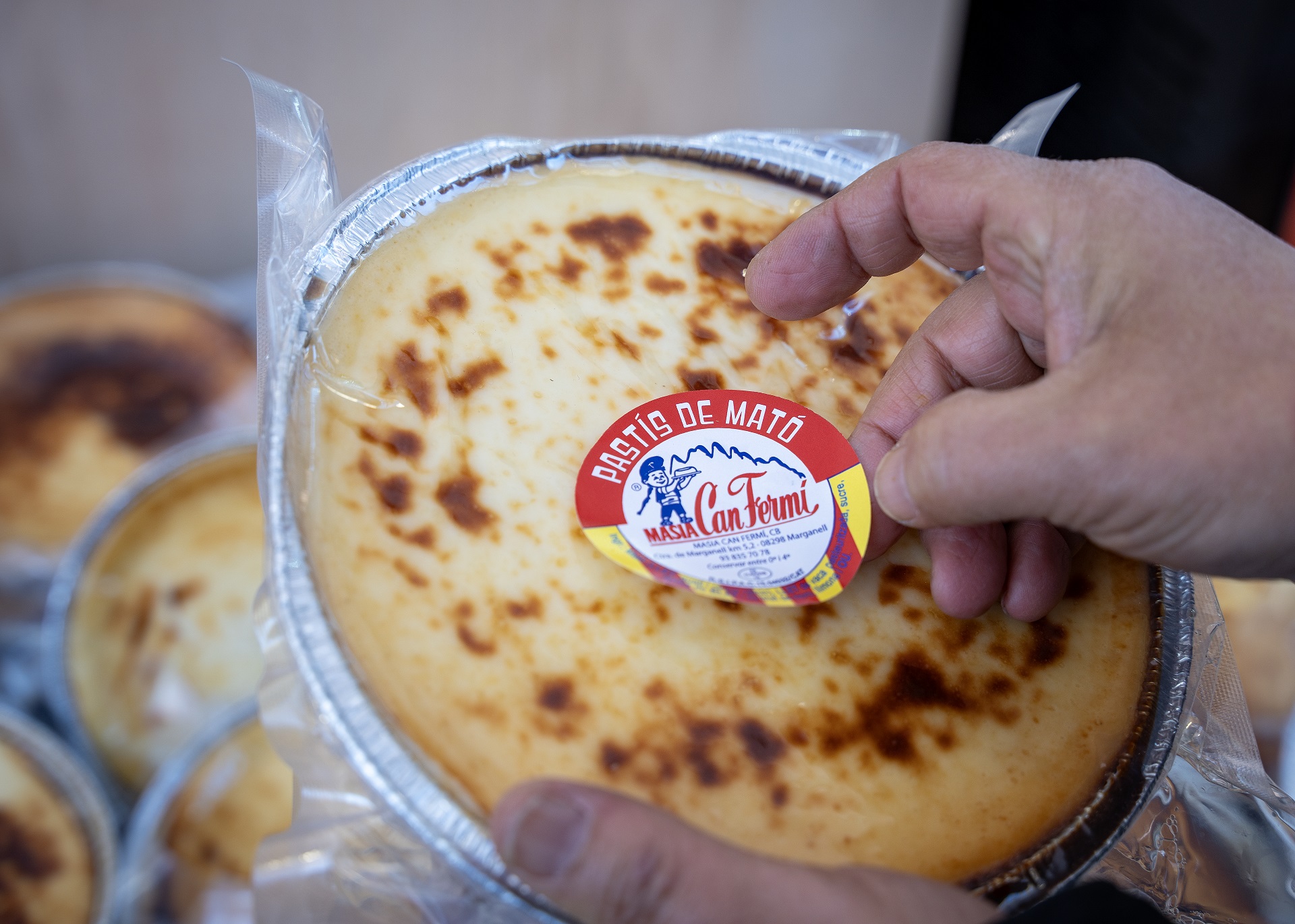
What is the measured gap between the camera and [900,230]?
86 centimetres

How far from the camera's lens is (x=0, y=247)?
157cm

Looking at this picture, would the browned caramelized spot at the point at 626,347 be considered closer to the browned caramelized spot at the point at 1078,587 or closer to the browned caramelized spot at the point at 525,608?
the browned caramelized spot at the point at 525,608

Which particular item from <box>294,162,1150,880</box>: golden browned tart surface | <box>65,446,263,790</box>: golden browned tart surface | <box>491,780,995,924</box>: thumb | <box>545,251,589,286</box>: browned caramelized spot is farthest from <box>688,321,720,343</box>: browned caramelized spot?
<box>65,446,263,790</box>: golden browned tart surface

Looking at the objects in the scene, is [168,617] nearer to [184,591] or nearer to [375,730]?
[184,591]

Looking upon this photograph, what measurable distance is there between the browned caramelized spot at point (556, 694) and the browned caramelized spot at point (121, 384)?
A: 1.11 m

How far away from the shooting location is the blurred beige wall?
149 cm

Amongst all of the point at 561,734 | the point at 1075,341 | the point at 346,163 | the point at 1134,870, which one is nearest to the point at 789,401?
the point at 1075,341

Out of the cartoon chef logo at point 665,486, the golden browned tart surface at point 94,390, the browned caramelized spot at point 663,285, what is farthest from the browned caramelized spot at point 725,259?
the golden browned tart surface at point 94,390

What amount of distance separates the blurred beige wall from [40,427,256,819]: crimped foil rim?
63 cm

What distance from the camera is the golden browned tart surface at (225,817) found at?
1.18 metres

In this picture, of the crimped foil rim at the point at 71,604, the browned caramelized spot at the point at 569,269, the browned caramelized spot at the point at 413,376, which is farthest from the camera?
the crimped foil rim at the point at 71,604

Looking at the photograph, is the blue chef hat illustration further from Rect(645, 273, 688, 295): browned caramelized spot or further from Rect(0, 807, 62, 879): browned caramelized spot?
Rect(0, 807, 62, 879): browned caramelized spot

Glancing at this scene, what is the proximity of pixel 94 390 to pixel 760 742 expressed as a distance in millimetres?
1346

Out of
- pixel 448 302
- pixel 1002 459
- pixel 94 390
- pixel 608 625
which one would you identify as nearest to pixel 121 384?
pixel 94 390
